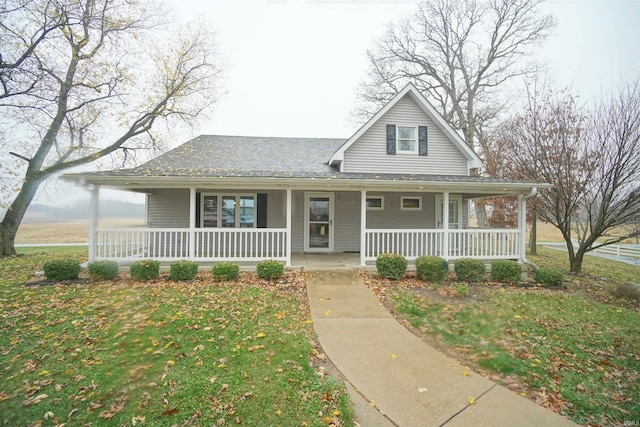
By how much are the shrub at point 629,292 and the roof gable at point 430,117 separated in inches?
226

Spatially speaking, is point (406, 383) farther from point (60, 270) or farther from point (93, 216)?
point (93, 216)

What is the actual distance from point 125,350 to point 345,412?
10.9 ft

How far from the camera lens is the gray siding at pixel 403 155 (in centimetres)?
1130

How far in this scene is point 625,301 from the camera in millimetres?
7082

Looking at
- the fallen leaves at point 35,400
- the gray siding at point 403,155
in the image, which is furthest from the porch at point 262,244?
the fallen leaves at point 35,400

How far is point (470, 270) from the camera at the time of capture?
8289mm

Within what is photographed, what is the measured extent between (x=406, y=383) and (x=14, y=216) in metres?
17.5

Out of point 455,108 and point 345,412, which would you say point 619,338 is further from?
point 455,108

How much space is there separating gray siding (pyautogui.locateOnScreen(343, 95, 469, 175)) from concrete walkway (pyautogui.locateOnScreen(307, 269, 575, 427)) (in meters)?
7.03

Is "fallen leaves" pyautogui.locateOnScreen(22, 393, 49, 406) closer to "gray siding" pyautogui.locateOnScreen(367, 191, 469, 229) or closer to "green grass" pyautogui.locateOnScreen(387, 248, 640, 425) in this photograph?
"green grass" pyautogui.locateOnScreen(387, 248, 640, 425)

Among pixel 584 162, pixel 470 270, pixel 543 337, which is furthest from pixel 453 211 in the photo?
pixel 543 337

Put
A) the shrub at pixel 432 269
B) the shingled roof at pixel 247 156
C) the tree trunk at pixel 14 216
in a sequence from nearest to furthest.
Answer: the shrub at pixel 432 269
the shingled roof at pixel 247 156
the tree trunk at pixel 14 216

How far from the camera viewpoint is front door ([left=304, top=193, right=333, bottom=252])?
1163 cm

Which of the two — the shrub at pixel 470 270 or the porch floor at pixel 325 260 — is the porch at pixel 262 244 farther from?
the shrub at pixel 470 270
